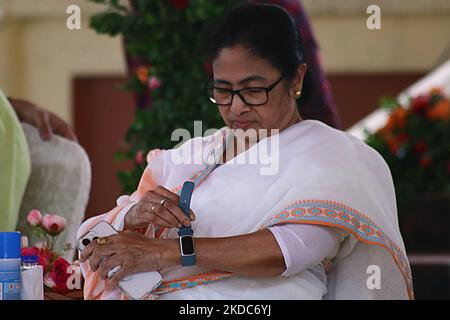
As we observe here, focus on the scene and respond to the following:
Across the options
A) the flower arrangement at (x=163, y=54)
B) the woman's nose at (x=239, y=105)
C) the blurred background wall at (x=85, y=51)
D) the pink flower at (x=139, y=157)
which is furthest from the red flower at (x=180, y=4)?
the blurred background wall at (x=85, y=51)

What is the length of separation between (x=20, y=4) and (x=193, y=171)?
15.5 ft

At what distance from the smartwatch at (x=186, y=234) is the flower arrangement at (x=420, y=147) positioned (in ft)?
6.72

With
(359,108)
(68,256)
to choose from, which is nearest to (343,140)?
(68,256)

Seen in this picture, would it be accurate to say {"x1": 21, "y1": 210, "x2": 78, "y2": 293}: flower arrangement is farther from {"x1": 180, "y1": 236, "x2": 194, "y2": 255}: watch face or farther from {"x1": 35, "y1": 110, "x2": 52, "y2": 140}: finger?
{"x1": 180, "y1": 236, "x2": 194, "y2": 255}: watch face

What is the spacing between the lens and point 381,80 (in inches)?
235

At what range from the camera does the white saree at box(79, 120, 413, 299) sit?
5.54 ft

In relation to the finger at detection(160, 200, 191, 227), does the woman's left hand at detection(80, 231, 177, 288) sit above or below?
below

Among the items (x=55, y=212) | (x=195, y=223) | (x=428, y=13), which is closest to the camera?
(x=195, y=223)

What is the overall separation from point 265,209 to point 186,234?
155mm

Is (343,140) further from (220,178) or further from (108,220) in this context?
(108,220)

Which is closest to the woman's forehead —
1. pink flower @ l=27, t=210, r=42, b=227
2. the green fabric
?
pink flower @ l=27, t=210, r=42, b=227

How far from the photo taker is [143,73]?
3.00m

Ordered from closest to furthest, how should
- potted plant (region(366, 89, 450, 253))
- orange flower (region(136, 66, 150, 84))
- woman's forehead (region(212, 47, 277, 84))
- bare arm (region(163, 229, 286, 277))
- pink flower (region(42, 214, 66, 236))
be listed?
1. bare arm (region(163, 229, 286, 277))
2. woman's forehead (region(212, 47, 277, 84))
3. pink flower (region(42, 214, 66, 236))
4. orange flower (region(136, 66, 150, 84))
5. potted plant (region(366, 89, 450, 253))

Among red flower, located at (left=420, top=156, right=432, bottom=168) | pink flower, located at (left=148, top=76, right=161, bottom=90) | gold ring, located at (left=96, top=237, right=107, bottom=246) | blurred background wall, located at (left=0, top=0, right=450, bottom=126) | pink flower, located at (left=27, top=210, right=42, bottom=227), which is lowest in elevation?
gold ring, located at (left=96, top=237, right=107, bottom=246)
